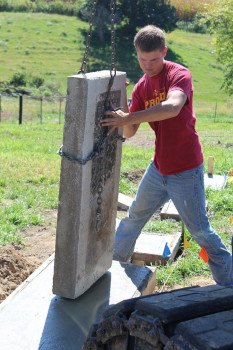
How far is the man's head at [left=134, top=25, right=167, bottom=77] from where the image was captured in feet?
13.5

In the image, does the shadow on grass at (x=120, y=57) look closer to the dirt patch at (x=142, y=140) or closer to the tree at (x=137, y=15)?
the tree at (x=137, y=15)

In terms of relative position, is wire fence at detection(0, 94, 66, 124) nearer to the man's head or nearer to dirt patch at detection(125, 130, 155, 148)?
dirt patch at detection(125, 130, 155, 148)

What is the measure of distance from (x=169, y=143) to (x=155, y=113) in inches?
A: 21.0

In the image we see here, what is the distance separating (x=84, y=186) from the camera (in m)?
3.93

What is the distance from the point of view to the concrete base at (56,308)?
3.77 meters

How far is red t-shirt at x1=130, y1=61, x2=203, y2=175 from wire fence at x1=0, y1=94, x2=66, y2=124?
755 inches

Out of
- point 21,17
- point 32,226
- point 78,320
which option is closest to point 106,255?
point 78,320

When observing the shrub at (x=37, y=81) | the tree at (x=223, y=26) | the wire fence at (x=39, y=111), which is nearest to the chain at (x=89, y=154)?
the wire fence at (x=39, y=111)

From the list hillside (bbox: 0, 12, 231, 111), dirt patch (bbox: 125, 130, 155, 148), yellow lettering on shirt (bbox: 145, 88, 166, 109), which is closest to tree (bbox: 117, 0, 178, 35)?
hillside (bbox: 0, 12, 231, 111)

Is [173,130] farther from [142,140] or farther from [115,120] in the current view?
[142,140]

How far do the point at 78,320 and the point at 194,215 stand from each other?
123cm

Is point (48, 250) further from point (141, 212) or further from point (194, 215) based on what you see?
point (194, 215)

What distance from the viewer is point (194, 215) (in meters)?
4.52

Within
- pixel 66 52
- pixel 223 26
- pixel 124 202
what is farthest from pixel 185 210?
pixel 66 52
